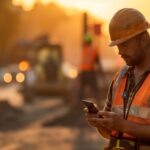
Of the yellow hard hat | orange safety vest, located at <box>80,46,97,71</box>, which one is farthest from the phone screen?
orange safety vest, located at <box>80,46,97,71</box>

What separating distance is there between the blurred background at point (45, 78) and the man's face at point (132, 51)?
7.87m

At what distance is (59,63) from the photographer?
26.6 metres

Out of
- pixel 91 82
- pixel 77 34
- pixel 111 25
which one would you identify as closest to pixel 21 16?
pixel 77 34

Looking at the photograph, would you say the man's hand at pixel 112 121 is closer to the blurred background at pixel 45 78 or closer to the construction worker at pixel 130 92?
the construction worker at pixel 130 92

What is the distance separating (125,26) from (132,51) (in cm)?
16

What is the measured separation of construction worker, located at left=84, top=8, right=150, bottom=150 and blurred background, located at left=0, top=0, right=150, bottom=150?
25.4ft

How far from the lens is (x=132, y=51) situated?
13.3ft

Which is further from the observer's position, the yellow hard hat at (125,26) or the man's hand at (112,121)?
the yellow hard hat at (125,26)

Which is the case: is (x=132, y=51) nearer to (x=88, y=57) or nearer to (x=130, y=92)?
(x=130, y=92)

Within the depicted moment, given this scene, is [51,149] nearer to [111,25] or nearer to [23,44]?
[111,25]

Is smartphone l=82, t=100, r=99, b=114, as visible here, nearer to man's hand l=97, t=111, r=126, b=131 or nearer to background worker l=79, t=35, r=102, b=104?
man's hand l=97, t=111, r=126, b=131

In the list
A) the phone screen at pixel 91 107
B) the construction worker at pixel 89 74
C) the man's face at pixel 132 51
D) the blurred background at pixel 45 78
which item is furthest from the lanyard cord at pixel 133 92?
the construction worker at pixel 89 74

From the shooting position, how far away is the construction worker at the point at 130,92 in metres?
3.95

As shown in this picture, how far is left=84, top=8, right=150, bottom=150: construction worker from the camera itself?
13.0ft
